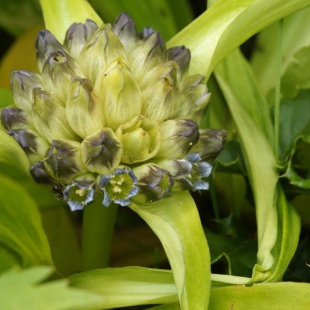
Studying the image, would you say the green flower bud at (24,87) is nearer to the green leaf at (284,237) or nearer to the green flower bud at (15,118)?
the green flower bud at (15,118)

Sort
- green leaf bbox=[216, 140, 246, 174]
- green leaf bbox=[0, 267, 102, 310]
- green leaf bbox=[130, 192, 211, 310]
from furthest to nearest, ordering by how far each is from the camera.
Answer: green leaf bbox=[216, 140, 246, 174]
green leaf bbox=[130, 192, 211, 310]
green leaf bbox=[0, 267, 102, 310]

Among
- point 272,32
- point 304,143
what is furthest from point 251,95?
point 272,32

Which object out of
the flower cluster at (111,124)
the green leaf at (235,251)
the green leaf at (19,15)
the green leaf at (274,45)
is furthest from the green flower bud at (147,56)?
the green leaf at (19,15)

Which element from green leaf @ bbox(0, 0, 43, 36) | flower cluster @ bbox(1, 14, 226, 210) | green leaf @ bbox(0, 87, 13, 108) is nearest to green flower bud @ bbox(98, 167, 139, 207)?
flower cluster @ bbox(1, 14, 226, 210)

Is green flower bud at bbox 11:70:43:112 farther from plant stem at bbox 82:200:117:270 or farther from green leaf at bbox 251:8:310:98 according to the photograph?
green leaf at bbox 251:8:310:98

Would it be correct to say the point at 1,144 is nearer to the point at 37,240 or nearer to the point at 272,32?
the point at 37,240
